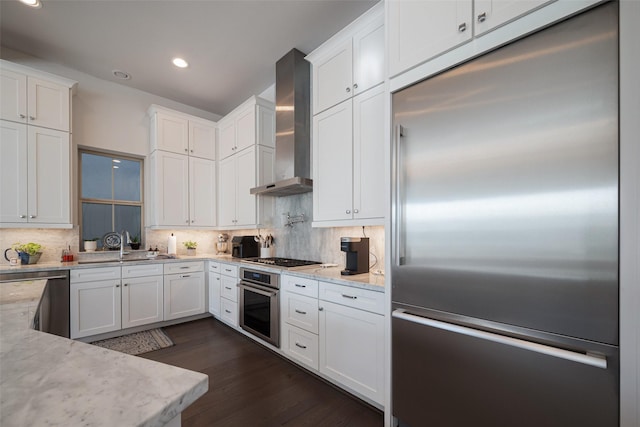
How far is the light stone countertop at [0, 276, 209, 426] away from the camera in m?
0.48

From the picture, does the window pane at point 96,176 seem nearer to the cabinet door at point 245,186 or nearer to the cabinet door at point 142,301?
the cabinet door at point 142,301

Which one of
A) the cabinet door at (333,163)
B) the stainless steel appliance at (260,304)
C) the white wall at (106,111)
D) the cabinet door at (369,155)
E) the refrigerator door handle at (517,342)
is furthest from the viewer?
the white wall at (106,111)

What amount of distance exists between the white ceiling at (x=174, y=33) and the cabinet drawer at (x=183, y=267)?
2495 mm

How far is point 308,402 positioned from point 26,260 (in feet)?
10.9

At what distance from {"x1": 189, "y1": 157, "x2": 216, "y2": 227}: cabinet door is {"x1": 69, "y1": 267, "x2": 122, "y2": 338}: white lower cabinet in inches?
49.7

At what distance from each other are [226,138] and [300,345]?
10.5 ft

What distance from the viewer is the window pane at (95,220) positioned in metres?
3.66

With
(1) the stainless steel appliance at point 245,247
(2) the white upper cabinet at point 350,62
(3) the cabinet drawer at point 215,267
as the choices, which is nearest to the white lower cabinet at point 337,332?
(1) the stainless steel appliance at point 245,247

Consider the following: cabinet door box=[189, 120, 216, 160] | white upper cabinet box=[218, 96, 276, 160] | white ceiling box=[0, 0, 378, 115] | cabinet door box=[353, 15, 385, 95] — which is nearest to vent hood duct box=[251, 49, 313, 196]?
white ceiling box=[0, 0, 378, 115]

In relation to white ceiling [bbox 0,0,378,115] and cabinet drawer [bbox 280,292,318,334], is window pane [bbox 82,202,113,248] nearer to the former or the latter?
white ceiling [bbox 0,0,378,115]

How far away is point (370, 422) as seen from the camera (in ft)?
6.04

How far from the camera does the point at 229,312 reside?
11.5 feet

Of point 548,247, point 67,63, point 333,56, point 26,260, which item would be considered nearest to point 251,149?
point 333,56

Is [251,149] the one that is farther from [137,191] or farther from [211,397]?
[211,397]
